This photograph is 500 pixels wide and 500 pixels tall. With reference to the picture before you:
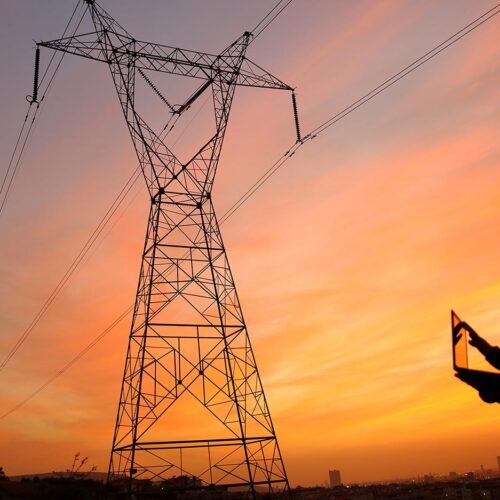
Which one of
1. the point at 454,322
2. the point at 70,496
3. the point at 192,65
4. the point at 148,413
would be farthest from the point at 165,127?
the point at 70,496

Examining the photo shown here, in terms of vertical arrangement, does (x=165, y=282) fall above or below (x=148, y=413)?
above

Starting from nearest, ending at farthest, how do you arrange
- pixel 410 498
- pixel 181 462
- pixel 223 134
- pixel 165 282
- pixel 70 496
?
pixel 181 462 < pixel 165 282 < pixel 223 134 < pixel 70 496 < pixel 410 498

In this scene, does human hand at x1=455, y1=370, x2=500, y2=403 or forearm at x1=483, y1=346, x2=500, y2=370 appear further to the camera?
human hand at x1=455, y1=370, x2=500, y2=403

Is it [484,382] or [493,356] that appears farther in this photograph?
[484,382]

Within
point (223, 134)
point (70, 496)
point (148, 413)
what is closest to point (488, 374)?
point (148, 413)

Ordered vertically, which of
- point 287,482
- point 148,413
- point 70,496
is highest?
point 70,496

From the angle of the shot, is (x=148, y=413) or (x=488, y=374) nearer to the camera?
(x=488, y=374)

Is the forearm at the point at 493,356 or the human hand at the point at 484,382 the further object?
the human hand at the point at 484,382

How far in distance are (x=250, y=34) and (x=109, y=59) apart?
6269mm

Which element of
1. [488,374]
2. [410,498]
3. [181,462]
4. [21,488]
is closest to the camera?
[488,374]

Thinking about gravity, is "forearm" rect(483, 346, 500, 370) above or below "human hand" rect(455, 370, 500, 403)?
above

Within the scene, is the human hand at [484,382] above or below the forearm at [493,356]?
below

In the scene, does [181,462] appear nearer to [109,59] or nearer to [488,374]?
[109,59]

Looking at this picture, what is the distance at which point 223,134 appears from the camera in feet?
85.5
